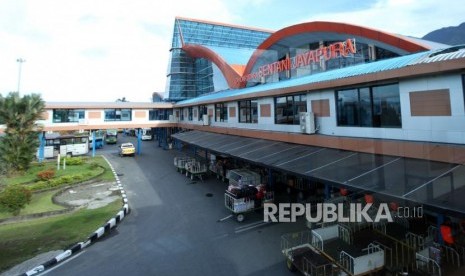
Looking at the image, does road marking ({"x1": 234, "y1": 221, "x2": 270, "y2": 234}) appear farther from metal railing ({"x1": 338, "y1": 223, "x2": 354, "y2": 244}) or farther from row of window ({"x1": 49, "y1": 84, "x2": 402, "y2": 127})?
row of window ({"x1": 49, "y1": 84, "x2": 402, "y2": 127})

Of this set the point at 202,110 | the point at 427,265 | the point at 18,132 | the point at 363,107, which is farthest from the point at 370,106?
the point at 18,132

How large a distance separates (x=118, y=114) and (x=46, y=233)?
26357 millimetres

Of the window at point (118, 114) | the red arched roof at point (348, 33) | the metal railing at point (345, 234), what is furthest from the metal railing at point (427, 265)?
the window at point (118, 114)

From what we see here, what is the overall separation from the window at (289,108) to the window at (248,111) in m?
2.48

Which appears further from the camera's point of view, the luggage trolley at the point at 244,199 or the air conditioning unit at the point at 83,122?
the air conditioning unit at the point at 83,122

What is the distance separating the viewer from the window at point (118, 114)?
3591 cm

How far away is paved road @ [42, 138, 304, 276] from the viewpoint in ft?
30.4

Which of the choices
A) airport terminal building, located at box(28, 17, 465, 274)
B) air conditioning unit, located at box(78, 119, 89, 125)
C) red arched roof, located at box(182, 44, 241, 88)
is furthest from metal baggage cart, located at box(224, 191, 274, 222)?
air conditioning unit, located at box(78, 119, 89, 125)

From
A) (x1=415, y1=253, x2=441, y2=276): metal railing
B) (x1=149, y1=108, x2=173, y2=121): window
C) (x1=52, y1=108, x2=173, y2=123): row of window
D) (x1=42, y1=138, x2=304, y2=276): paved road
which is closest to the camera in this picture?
(x1=415, y1=253, x2=441, y2=276): metal railing

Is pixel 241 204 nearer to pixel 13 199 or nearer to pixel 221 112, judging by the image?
pixel 13 199

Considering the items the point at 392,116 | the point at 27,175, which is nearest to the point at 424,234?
the point at 392,116

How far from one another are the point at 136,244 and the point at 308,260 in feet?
22.0

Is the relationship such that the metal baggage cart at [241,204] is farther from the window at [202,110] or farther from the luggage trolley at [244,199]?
the window at [202,110]

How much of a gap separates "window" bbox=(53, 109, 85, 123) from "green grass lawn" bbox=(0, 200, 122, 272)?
74.7 feet
